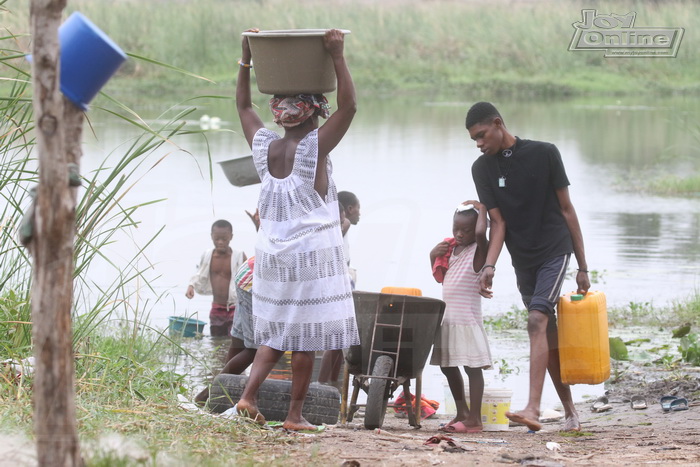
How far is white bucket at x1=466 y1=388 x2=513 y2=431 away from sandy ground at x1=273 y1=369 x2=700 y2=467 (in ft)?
0.37

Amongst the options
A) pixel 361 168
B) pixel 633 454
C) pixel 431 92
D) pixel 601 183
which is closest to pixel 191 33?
pixel 431 92

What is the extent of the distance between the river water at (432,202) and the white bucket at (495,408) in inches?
28.4

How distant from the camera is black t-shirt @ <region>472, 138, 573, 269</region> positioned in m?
5.77

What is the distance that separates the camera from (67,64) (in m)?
3.32

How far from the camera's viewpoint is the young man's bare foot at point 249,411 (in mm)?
4758

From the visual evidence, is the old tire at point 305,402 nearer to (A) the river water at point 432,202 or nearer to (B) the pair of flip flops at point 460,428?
(B) the pair of flip flops at point 460,428

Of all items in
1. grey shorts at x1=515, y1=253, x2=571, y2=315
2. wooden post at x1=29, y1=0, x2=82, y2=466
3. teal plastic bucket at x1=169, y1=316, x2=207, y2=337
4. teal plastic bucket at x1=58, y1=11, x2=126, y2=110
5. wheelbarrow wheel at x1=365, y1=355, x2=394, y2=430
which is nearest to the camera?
wooden post at x1=29, y1=0, x2=82, y2=466

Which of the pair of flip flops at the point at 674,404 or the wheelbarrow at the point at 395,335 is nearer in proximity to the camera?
the wheelbarrow at the point at 395,335

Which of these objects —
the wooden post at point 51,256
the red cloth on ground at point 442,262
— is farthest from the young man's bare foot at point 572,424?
the wooden post at point 51,256

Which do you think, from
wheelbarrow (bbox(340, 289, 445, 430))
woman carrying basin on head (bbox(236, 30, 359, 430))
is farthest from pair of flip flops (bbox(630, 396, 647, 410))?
woman carrying basin on head (bbox(236, 30, 359, 430))

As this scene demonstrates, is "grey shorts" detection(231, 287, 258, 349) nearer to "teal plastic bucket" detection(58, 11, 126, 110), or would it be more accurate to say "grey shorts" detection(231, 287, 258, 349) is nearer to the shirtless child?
the shirtless child

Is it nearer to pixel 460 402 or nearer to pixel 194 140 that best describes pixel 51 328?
pixel 460 402

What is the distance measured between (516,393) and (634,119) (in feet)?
64.6

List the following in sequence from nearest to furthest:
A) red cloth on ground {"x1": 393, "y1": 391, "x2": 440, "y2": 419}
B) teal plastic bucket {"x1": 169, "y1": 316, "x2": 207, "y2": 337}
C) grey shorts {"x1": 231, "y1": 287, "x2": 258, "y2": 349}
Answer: grey shorts {"x1": 231, "y1": 287, "x2": 258, "y2": 349} → red cloth on ground {"x1": 393, "y1": 391, "x2": 440, "y2": 419} → teal plastic bucket {"x1": 169, "y1": 316, "x2": 207, "y2": 337}
